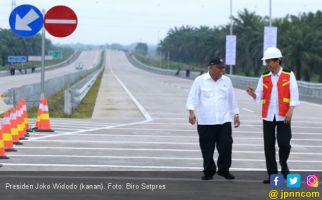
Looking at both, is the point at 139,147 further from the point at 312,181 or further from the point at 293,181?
the point at 293,181

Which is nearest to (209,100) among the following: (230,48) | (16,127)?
(16,127)

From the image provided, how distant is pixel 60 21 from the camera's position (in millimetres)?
18656

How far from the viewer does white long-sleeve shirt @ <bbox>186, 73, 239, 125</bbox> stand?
1081 centimetres

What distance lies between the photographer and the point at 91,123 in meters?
22.3

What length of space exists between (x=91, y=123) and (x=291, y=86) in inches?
484

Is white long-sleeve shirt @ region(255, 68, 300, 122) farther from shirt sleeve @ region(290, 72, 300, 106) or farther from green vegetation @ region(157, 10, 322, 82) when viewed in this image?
green vegetation @ region(157, 10, 322, 82)

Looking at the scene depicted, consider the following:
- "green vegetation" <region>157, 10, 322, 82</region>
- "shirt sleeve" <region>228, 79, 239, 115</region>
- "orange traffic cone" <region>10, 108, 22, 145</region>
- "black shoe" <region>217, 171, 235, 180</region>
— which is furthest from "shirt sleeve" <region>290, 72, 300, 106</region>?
"green vegetation" <region>157, 10, 322, 82</region>

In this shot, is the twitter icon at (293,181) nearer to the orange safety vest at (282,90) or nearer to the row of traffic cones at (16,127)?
the orange safety vest at (282,90)

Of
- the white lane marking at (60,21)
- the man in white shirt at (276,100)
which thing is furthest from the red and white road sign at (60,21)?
the man in white shirt at (276,100)

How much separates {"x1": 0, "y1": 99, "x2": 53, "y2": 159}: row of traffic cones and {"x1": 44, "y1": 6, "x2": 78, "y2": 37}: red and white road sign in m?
1.72

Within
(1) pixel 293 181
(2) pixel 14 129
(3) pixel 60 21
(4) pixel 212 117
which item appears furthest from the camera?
(3) pixel 60 21

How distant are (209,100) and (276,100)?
906mm

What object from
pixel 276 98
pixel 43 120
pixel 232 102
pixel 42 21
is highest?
pixel 42 21

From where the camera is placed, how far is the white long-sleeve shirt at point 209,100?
1081 cm
